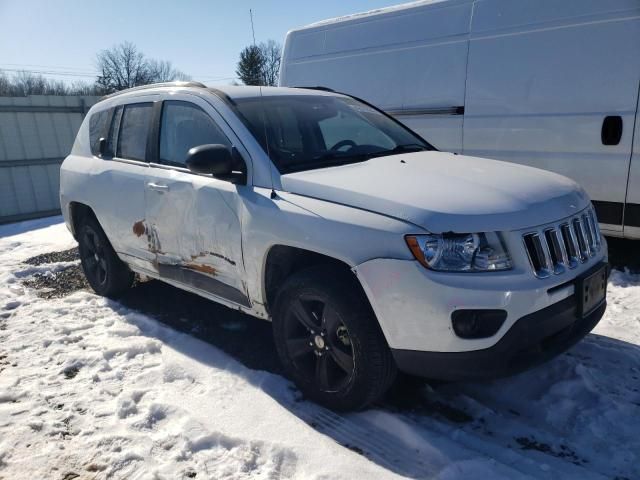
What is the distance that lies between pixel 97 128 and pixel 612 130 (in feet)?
14.8

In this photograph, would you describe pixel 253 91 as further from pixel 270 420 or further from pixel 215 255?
pixel 270 420

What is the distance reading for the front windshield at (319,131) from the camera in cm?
306

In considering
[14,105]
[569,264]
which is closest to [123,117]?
[569,264]

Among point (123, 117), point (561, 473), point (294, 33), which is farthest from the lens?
point (294, 33)

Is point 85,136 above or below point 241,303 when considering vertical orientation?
above

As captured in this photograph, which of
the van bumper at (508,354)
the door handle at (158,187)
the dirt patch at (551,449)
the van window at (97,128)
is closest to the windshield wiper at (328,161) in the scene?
the door handle at (158,187)

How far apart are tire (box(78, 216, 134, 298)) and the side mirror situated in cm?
195

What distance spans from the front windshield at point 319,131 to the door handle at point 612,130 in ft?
6.08

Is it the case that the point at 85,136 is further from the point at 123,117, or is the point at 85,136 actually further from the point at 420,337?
the point at 420,337

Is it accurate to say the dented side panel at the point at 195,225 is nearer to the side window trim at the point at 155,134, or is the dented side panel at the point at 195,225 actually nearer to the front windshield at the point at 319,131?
the side window trim at the point at 155,134

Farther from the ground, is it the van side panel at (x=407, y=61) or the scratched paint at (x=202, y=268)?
the van side panel at (x=407, y=61)

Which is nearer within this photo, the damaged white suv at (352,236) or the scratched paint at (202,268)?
the damaged white suv at (352,236)

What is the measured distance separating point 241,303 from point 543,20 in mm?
3745

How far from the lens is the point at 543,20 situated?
15.1 feet
